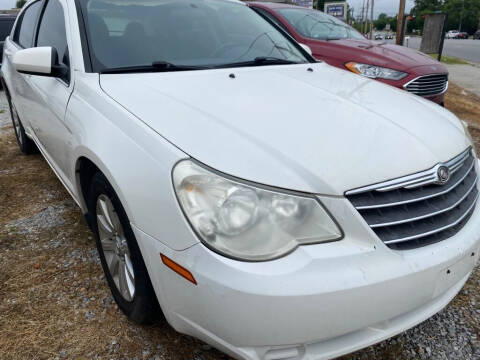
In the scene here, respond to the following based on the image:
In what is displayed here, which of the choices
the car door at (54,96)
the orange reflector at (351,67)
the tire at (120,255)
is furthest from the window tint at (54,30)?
the orange reflector at (351,67)

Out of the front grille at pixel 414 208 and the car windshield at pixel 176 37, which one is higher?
the car windshield at pixel 176 37

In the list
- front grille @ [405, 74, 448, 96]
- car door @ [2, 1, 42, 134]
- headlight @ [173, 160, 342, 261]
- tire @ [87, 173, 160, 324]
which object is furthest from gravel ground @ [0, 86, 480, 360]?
front grille @ [405, 74, 448, 96]

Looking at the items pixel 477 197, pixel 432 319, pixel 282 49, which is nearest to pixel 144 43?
pixel 282 49

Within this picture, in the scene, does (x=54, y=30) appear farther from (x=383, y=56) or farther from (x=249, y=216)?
(x=383, y=56)

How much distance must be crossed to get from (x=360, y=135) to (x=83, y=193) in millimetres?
1424

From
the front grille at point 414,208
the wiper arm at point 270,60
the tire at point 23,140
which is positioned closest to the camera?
the front grille at point 414,208

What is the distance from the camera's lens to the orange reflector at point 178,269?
4.22 feet

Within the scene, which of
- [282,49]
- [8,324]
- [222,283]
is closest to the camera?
[222,283]

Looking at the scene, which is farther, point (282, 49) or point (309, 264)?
point (282, 49)

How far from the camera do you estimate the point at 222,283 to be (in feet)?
3.96

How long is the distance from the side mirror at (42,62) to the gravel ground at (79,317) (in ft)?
3.56

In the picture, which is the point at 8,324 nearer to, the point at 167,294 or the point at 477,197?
the point at 167,294

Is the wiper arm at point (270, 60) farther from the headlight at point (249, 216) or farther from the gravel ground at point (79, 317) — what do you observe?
the gravel ground at point (79, 317)

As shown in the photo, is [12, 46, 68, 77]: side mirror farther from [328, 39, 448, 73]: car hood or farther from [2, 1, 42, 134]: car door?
[328, 39, 448, 73]: car hood
